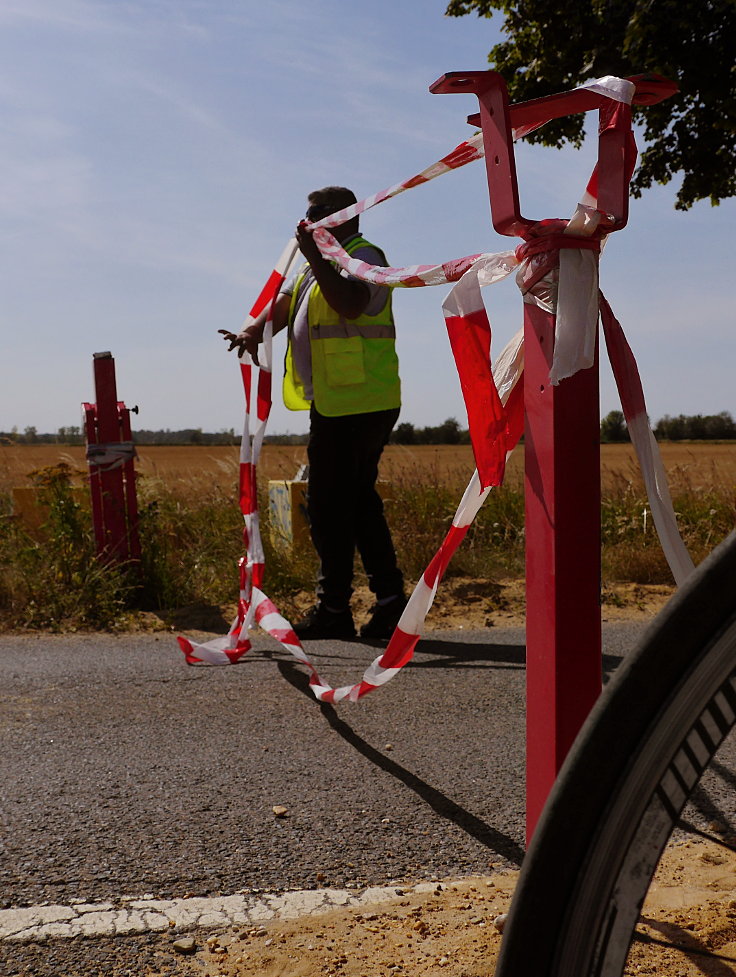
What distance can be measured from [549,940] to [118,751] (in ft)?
8.18

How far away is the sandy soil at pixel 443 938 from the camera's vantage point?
5.39ft

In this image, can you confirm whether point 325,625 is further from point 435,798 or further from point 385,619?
point 435,798

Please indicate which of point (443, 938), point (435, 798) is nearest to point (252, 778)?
point (435, 798)

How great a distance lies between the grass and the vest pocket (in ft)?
5.88

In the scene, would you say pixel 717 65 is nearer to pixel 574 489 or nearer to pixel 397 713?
pixel 397 713

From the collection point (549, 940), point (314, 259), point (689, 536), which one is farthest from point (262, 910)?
point (689, 536)

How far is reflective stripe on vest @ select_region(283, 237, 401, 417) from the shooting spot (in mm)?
4766

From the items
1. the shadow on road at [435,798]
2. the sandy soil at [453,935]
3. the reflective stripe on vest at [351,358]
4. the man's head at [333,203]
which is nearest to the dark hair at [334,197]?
the man's head at [333,203]

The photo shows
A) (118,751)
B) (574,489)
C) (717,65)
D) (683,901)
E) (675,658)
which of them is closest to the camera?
(675,658)

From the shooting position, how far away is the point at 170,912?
191 cm

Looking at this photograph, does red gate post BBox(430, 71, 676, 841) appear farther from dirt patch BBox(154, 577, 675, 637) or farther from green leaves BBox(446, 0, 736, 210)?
green leaves BBox(446, 0, 736, 210)

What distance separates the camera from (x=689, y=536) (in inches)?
293

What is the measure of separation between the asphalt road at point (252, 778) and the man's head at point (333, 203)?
94.3 inches

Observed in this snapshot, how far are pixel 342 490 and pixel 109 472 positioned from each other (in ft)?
6.88
